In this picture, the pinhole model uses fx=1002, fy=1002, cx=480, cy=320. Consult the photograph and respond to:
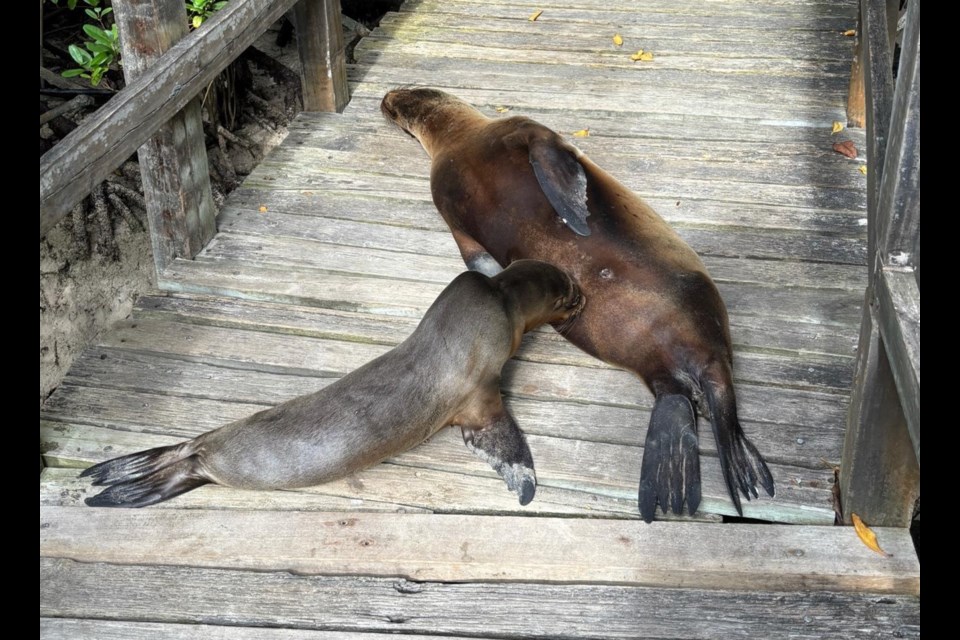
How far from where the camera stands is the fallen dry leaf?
4191 mm

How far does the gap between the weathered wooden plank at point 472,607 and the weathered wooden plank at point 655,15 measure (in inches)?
149

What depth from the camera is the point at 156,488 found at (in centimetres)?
266

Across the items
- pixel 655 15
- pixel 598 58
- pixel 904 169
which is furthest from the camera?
pixel 655 15

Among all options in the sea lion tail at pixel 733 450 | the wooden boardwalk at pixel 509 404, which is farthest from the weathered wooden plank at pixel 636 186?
the sea lion tail at pixel 733 450

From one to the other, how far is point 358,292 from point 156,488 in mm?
1085

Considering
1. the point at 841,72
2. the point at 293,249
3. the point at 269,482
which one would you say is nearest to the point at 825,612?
the point at 269,482

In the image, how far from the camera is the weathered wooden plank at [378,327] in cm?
320

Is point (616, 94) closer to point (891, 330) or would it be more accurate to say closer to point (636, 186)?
point (636, 186)

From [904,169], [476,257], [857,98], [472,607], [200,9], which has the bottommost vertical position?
[472,607]

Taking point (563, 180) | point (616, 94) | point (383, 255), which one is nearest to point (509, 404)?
point (563, 180)

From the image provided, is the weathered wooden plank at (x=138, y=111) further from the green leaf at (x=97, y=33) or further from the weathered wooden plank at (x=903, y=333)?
the weathered wooden plank at (x=903, y=333)
